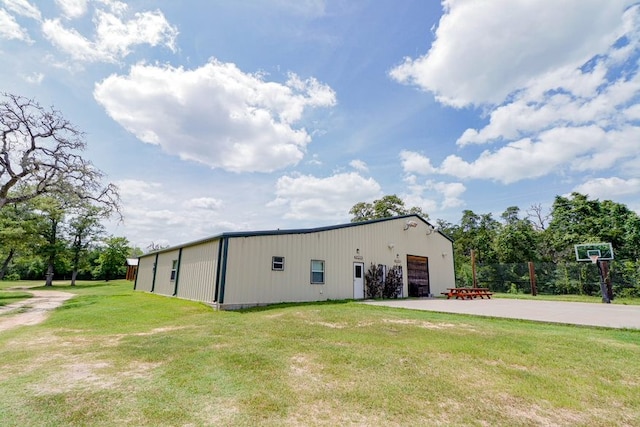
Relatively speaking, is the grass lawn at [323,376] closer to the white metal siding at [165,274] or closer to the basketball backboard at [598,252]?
Answer: the white metal siding at [165,274]

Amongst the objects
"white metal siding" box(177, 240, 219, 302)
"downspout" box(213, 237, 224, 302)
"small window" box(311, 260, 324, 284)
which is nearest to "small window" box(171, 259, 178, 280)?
"white metal siding" box(177, 240, 219, 302)

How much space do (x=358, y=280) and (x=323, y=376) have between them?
11.2 m

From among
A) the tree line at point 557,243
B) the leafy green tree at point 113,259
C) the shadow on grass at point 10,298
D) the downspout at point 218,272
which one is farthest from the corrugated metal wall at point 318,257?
the leafy green tree at point 113,259

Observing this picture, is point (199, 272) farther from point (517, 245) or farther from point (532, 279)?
point (517, 245)

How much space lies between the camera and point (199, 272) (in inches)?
510

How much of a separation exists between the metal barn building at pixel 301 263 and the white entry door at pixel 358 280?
0.15 ft

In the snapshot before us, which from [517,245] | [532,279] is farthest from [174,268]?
[517,245]

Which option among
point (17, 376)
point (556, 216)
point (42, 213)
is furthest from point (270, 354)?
point (42, 213)

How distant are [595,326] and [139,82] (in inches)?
547

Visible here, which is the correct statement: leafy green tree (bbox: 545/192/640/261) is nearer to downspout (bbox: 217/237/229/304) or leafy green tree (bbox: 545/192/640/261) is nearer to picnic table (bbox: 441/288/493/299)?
picnic table (bbox: 441/288/493/299)

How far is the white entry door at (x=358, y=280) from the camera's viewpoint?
1484 centimetres

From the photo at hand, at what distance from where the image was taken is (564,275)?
18359mm

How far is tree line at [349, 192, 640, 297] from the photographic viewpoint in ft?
58.3

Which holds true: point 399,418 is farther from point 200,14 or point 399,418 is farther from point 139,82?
point 139,82
